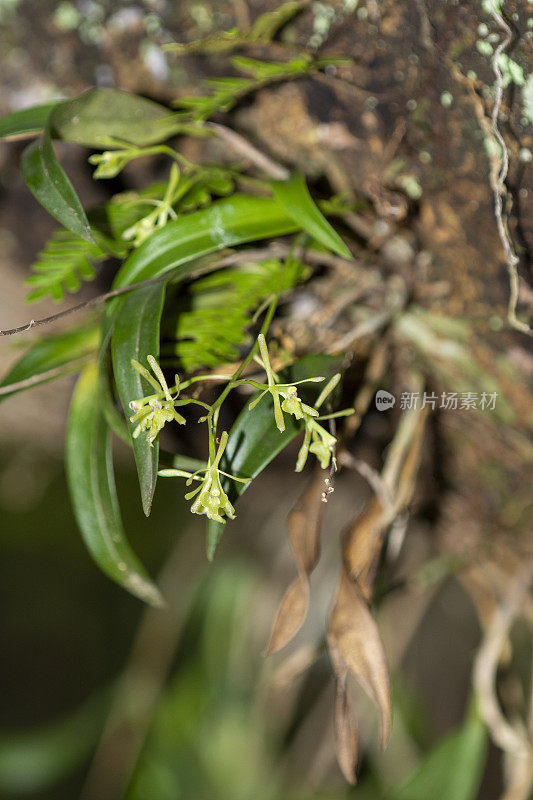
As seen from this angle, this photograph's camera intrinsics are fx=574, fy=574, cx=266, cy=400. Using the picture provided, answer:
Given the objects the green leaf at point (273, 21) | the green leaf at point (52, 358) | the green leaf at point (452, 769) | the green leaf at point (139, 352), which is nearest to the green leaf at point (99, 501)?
the green leaf at point (52, 358)

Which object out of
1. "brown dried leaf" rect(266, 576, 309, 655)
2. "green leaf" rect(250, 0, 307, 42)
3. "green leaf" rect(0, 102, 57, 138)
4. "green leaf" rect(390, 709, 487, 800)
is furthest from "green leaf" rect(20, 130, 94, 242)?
"green leaf" rect(390, 709, 487, 800)

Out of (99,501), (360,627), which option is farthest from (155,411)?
(360,627)

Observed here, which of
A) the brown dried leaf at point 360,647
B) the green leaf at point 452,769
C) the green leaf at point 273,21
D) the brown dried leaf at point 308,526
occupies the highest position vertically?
the green leaf at point 273,21

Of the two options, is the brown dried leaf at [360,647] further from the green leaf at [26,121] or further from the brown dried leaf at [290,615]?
the green leaf at [26,121]

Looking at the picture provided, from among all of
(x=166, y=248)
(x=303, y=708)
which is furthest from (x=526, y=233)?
(x=303, y=708)

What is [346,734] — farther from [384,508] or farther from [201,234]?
[201,234]

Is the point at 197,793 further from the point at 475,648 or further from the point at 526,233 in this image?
the point at 526,233

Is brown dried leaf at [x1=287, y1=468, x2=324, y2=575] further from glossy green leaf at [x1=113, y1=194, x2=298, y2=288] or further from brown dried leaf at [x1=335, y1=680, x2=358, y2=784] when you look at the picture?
glossy green leaf at [x1=113, y1=194, x2=298, y2=288]
